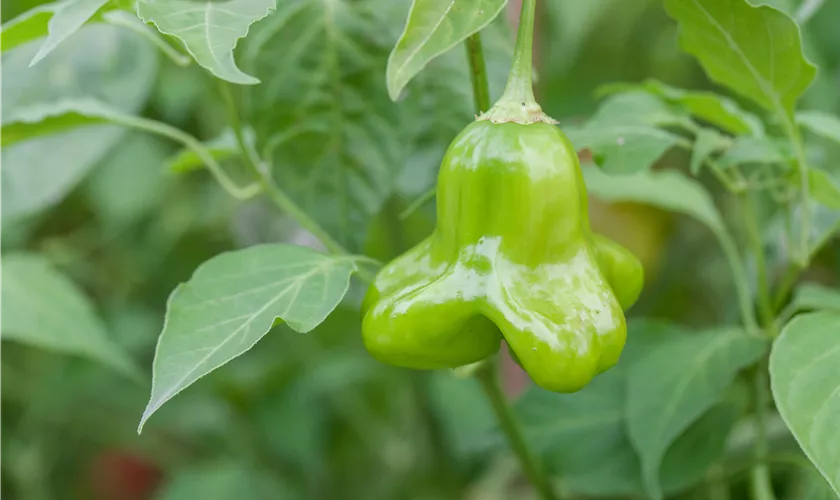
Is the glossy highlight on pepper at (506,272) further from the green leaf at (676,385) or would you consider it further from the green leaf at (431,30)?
the green leaf at (676,385)

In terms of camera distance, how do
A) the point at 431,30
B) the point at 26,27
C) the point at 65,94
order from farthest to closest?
1. the point at 65,94
2. the point at 26,27
3. the point at 431,30

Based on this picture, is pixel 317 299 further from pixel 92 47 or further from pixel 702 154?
pixel 92 47

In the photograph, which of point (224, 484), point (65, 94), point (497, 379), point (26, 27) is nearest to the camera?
point (26, 27)

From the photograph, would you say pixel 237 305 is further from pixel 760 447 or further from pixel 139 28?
pixel 760 447

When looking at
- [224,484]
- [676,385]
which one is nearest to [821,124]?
[676,385]

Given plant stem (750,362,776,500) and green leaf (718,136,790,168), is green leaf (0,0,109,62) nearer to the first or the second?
green leaf (718,136,790,168)
